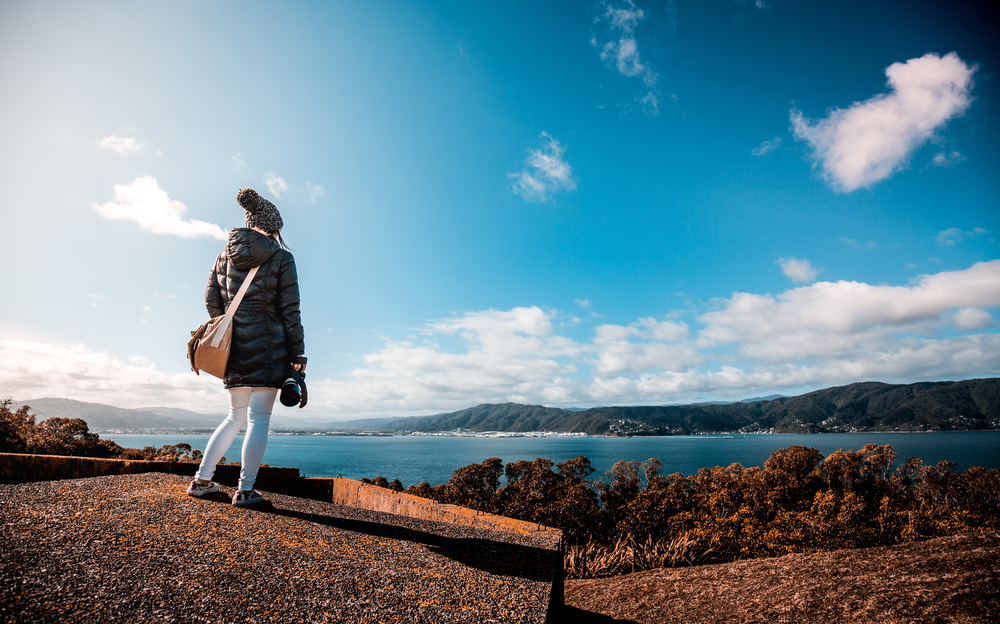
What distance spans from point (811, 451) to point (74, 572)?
64.7 feet

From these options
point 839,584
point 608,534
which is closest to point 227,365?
point 839,584

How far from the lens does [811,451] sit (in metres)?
15.7

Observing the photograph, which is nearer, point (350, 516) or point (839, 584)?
point (839, 584)

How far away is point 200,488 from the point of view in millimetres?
3504

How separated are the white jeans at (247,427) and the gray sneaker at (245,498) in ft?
0.13

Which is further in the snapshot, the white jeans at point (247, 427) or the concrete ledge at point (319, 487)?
the concrete ledge at point (319, 487)

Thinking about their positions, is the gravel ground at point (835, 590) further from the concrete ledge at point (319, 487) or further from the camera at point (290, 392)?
the camera at point (290, 392)

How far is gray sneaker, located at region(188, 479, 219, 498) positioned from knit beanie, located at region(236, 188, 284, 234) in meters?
2.31

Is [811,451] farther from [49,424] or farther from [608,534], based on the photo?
[49,424]

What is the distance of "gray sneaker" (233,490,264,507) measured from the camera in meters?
3.41

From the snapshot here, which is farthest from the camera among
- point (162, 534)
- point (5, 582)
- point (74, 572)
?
point (162, 534)

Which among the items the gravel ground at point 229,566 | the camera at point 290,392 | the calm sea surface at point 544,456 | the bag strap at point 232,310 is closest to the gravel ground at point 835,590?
the gravel ground at point 229,566

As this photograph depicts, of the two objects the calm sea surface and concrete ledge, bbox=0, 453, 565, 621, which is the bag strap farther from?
the calm sea surface

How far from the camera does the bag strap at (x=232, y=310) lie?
3.59 m
